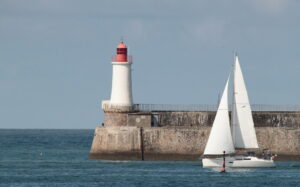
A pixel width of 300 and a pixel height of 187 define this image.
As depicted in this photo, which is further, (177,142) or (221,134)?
(177,142)

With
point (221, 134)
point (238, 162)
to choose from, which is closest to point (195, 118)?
point (221, 134)

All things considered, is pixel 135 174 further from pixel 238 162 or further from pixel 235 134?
pixel 235 134

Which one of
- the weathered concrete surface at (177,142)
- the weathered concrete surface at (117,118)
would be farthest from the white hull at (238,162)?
the weathered concrete surface at (117,118)

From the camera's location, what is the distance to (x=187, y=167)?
5838 cm

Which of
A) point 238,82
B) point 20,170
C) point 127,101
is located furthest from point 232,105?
point 20,170

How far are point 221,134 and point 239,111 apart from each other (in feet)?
7.48

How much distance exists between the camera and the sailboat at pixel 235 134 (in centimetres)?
5828

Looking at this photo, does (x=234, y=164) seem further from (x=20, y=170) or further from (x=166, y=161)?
(x=20, y=170)

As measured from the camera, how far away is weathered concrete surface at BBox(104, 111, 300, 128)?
6269 cm

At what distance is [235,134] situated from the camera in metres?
60.1

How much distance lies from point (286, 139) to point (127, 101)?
8.84m

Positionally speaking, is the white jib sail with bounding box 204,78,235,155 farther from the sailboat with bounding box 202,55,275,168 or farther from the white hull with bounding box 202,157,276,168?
the white hull with bounding box 202,157,276,168

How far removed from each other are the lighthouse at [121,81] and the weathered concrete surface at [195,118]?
63 cm

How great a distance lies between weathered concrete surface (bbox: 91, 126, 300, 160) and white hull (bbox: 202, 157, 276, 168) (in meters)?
2.32
